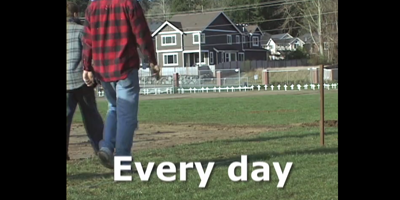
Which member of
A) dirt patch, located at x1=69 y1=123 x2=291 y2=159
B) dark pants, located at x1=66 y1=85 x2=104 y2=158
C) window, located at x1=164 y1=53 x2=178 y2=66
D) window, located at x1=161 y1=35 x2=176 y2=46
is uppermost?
window, located at x1=161 y1=35 x2=176 y2=46

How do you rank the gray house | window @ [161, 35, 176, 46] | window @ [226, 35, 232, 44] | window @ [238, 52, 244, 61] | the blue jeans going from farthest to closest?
window @ [238, 52, 244, 61], window @ [226, 35, 232, 44], the gray house, window @ [161, 35, 176, 46], the blue jeans

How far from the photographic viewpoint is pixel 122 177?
655 centimetres

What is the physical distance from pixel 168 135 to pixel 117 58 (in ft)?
15.7

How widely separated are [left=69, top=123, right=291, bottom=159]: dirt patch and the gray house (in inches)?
63.4

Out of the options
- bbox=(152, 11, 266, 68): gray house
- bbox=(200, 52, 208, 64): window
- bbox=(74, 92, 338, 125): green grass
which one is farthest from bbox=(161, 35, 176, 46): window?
bbox=(74, 92, 338, 125): green grass

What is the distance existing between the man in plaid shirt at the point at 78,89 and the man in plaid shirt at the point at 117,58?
136 millimetres

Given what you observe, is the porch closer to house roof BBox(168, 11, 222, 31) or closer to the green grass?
house roof BBox(168, 11, 222, 31)

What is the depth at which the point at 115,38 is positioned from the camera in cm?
643

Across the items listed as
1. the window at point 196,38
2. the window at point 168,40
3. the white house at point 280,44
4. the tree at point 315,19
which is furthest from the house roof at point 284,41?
the window at point 168,40

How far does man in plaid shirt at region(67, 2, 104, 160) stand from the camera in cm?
674

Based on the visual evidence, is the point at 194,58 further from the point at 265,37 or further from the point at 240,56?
the point at 265,37

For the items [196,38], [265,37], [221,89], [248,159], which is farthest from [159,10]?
[221,89]

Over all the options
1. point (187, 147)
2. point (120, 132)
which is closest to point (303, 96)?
point (187, 147)

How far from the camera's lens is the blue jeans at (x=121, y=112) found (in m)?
6.59
